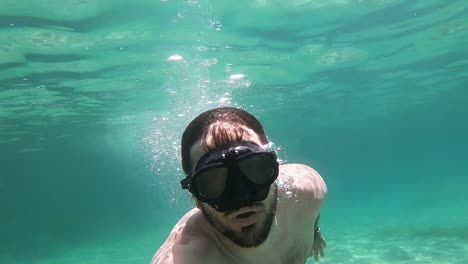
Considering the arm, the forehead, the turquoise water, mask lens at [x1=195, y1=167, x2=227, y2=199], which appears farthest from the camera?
the turquoise water

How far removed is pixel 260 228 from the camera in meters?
2.41

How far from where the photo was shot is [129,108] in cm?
2731

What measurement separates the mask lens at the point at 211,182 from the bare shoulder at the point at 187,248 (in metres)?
0.34

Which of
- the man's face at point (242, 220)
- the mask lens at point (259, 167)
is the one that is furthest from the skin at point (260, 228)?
the mask lens at point (259, 167)

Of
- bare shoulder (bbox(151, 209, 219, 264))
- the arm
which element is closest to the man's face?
bare shoulder (bbox(151, 209, 219, 264))

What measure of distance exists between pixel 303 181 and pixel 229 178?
132 cm

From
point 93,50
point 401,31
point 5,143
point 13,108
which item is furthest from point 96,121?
point 401,31

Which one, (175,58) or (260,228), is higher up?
(175,58)

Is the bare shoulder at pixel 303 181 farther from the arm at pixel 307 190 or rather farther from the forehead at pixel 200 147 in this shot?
the forehead at pixel 200 147

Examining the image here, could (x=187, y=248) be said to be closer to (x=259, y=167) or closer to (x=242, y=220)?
(x=242, y=220)

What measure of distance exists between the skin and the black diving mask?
0.23 ft

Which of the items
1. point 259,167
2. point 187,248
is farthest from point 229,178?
point 187,248

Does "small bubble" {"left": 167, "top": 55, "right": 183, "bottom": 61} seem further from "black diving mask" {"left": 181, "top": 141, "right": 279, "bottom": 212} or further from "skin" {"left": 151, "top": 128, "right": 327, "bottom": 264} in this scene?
"black diving mask" {"left": 181, "top": 141, "right": 279, "bottom": 212}

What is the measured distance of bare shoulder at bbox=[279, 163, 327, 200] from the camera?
3363mm
